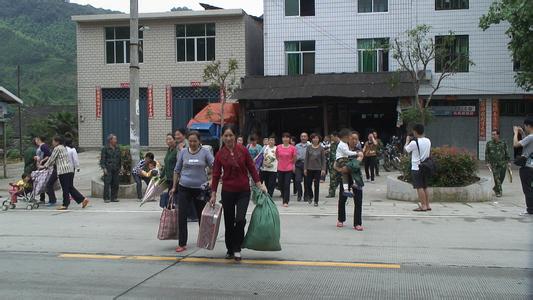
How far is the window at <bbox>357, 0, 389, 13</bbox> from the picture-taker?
26625mm

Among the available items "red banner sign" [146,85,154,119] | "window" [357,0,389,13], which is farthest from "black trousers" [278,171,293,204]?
"red banner sign" [146,85,154,119]

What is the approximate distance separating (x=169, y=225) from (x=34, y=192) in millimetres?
6678

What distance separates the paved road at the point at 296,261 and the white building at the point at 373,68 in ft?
49.5

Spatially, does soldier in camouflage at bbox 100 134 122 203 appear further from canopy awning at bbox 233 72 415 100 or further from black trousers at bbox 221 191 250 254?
canopy awning at bbox 233 72 415 100

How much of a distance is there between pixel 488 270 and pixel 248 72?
926 inches

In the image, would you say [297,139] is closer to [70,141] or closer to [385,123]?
[385,123]

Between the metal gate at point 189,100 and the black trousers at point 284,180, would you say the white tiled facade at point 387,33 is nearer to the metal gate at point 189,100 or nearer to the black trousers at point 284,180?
the metal gate at point 189,100

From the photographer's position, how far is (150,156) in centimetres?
1443

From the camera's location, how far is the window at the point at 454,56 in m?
24.4

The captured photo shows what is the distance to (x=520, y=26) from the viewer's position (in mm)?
20297

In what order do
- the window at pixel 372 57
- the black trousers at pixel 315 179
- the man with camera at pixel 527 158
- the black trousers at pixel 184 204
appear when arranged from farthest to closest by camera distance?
the window at pixel 372 57 < the black trousers at pixel 315 179 < the man with camera at pixel 527 158 < the black trousers at pixel 184 204

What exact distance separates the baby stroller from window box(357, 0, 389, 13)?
17960 millimetres

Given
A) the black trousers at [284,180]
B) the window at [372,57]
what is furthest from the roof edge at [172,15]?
the black trousers at [284,180]

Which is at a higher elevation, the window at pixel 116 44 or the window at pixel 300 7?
the window at pixel 300 7
